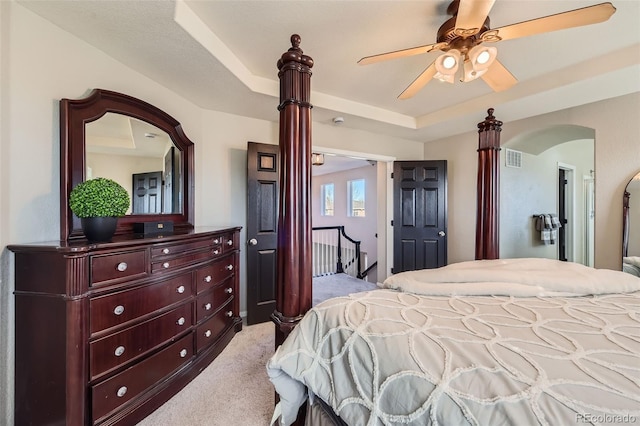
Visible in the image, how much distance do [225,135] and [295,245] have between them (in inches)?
83.5

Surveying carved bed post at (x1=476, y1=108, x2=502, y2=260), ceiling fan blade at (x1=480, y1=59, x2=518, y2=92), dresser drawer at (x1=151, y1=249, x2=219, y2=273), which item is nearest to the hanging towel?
carved bed post at (x1=476, y1=108, x2=502, y2=260)

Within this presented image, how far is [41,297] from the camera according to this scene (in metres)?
1.33

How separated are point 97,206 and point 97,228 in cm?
13

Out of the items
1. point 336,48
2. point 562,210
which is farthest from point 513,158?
point 336,48

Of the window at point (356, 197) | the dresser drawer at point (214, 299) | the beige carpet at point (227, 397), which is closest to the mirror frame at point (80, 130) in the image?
the dresser drawer at point (214, 299)

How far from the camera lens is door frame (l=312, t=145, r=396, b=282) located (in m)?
4.07

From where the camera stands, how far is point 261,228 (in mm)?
3045

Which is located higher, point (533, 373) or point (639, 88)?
point (639, 88)

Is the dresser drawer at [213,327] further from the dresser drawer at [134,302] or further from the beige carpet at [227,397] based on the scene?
the dresser drawer at [134,302]

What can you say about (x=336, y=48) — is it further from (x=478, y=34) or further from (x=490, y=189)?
(x=490, y=189)

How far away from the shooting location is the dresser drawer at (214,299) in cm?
208

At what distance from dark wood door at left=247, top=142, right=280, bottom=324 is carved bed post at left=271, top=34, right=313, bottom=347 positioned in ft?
5.15

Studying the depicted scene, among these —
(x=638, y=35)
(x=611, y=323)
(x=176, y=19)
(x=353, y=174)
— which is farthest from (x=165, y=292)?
(x=353, y=174)

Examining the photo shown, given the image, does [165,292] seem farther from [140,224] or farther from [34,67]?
[34,67]
